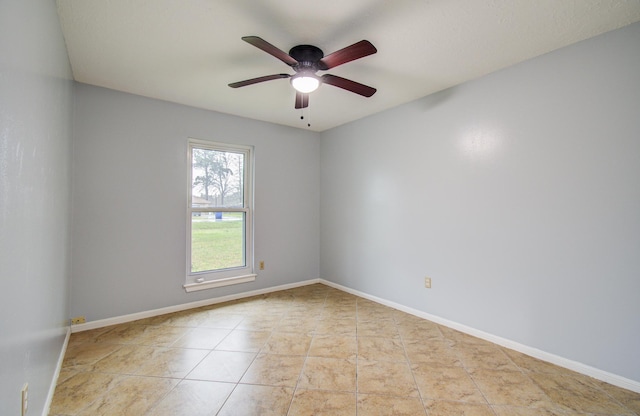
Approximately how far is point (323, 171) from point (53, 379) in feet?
11.8

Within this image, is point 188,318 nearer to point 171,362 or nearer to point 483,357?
point 171,362

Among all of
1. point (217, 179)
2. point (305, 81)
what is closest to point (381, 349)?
point (305, 81)

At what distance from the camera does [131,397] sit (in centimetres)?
179

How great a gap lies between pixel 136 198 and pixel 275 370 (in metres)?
2.31

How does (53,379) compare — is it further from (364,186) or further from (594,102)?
(594,102)

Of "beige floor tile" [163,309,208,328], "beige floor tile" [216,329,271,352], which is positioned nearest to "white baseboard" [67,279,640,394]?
"beige floor tile" [163,309,208,328]

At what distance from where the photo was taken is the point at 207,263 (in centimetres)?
357

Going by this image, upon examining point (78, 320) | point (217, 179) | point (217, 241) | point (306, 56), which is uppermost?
point (306, 56)

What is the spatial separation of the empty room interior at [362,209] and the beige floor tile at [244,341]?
0.03 m

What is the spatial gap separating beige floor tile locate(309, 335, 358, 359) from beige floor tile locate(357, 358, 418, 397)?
0.16 metres

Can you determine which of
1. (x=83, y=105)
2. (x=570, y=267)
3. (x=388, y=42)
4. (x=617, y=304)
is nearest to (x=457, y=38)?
(x=388, y=42)

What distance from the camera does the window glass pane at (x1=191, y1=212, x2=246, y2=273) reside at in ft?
11.5

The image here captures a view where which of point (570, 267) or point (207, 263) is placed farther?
point (207, 263)

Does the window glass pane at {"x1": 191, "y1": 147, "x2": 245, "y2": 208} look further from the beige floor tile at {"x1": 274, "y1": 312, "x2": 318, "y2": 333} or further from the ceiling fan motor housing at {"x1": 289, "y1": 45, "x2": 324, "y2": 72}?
the ceiling fan motor housing at {"x1": 289, "y1": 45, "x2": 324, "y2": 72}
